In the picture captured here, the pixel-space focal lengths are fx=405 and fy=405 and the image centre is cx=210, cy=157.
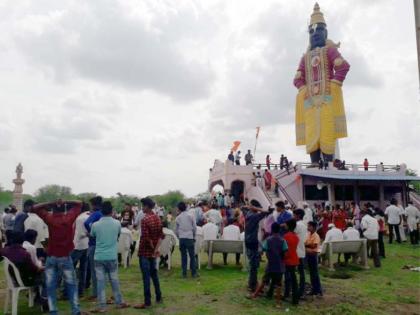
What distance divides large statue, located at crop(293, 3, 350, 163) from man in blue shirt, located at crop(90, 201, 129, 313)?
25.0 meters

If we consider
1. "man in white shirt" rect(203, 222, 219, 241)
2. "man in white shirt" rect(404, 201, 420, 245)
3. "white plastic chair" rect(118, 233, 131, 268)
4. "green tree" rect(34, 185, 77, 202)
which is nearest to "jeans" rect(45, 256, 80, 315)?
"white plastic chair" rect(118, 233, 131, 268)

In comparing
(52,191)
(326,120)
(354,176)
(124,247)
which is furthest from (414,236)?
(52,191)

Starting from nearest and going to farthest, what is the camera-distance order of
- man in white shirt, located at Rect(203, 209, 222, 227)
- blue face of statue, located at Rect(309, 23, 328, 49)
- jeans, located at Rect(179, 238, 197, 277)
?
jeans, located at Rect(179, 238, 197, 277)
man in white shirt, located at Rect(203, 209, 222, 227)
blue face of statue, located at Rect(309, 23, 328, 49)

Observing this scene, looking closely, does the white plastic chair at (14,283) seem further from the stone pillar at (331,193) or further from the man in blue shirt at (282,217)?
the stone pillar at (331,193)

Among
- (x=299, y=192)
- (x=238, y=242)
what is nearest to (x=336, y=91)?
(x=299, y=192)

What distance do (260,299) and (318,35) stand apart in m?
27.6

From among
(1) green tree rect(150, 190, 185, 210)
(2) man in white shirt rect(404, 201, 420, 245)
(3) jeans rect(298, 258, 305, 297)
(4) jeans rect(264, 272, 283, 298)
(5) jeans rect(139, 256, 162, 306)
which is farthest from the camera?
(1) green tree rect(150, 190, 185, 210)

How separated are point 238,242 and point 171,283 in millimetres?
2213

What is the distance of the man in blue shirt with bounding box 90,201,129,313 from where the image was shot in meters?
6.40

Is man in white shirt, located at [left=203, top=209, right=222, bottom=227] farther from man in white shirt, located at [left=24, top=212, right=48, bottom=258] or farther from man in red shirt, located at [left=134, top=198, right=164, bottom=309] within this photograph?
man in red shirt, located at [left=134, top=198, right=164, bottom=309]

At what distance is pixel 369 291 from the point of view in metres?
8.15

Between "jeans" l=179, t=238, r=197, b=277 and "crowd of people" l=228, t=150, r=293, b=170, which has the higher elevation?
"crowd of people" l=228, t=150, r=293, b=170

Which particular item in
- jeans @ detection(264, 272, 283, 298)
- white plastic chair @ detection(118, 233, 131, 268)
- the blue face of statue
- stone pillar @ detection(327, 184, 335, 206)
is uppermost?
the blue face of statue

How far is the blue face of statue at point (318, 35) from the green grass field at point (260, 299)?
23615mm
